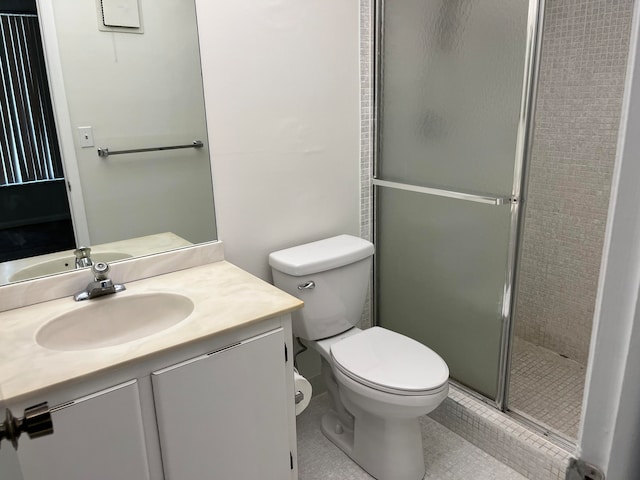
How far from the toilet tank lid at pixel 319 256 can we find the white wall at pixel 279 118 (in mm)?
100

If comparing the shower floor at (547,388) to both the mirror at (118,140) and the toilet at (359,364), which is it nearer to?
the toilet at (359,364)

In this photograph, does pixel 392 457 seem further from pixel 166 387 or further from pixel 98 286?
pixel 98 286

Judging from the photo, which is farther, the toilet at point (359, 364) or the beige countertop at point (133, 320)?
the toilet at point (359, 364)

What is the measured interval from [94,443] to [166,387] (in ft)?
0.70

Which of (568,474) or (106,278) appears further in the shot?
(106,278)

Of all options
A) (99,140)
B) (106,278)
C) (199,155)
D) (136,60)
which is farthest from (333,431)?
(136,60)

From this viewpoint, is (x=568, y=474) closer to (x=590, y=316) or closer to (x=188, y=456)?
(x=188, y=456)

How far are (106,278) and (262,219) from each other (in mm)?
688

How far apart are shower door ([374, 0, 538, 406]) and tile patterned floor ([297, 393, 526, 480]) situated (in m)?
0.25

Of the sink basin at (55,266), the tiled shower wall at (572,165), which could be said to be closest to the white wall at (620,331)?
the sink basin at (55,266)

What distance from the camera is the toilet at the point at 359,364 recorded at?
1749 mm

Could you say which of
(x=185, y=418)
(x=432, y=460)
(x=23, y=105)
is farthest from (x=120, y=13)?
(x=432, y=460)

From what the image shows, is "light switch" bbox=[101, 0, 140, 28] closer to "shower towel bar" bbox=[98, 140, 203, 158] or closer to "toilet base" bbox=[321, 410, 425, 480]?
"shower towel bar" bbox=[98, 140, 203, 158]

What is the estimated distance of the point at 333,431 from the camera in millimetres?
2184
